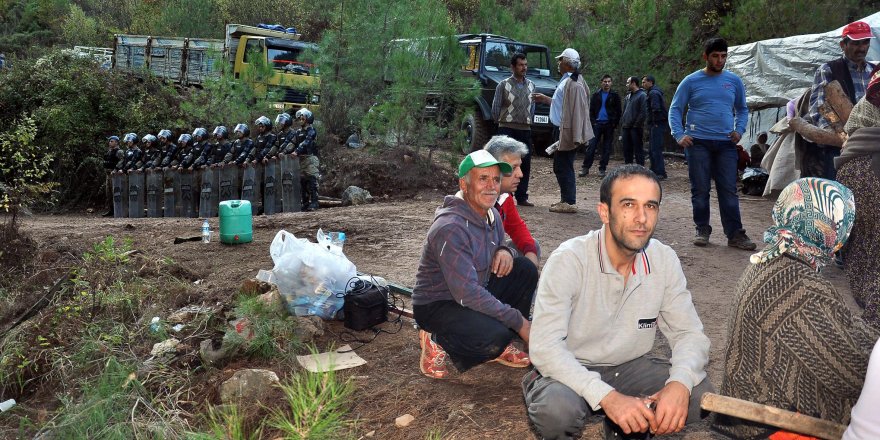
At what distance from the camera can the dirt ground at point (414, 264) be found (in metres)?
3.43

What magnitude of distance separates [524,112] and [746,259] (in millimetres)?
3373

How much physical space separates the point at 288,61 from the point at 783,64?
10379 millimetres

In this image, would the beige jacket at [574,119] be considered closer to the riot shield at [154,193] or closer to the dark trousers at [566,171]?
the dark trousers at [566,171]

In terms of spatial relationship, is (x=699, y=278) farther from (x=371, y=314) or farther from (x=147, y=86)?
(x=147, y=86)

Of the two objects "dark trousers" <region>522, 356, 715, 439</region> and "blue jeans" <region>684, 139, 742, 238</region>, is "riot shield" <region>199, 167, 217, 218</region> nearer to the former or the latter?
"blue jeans" <region>684, 139, 742, 238</region>

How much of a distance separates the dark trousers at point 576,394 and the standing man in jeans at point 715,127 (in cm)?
385

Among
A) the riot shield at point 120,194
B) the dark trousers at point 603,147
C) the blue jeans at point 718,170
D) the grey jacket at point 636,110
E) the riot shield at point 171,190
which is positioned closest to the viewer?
the blue jeans at point 718,170

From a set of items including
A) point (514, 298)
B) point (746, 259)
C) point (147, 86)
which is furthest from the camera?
point (147, 86)

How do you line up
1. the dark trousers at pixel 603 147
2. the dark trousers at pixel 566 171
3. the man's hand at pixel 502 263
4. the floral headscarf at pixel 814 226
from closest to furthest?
the floral headscarf at pixel 814 226, the man's hand at pixel 502 263, the dark trousers at pixel 566 171, the dark trousers at pixel 603 147

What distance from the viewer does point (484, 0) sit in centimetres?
2083

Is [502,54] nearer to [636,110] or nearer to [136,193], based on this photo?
[636,110]

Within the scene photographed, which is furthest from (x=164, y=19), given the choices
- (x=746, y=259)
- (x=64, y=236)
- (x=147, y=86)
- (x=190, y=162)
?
(x=746, y=259)

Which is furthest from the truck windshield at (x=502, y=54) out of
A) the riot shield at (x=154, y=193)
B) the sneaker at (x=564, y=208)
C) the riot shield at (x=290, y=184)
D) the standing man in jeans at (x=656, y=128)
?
the riot shield at (x=154, y=193)

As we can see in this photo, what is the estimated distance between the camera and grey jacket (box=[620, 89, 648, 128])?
468 inches
